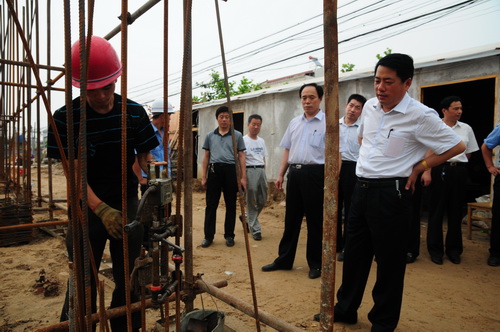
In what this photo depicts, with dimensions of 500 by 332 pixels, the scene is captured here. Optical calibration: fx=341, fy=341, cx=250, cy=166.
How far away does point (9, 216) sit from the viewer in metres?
4.52

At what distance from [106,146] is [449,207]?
391 cm

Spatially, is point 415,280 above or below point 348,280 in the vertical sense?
below

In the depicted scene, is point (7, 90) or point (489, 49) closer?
point (489, 49)

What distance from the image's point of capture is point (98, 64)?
163 cm

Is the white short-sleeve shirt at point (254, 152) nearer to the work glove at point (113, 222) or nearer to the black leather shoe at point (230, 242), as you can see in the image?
the black leather shoe at point (230, 242)

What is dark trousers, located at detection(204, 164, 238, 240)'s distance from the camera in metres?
4.68

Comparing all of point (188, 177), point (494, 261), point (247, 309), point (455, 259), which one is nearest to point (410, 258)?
point (455, 259)

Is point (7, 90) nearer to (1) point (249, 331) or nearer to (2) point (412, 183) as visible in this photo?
(1) point (249, 331)

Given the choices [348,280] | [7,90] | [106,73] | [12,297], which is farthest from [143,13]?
[7,90]

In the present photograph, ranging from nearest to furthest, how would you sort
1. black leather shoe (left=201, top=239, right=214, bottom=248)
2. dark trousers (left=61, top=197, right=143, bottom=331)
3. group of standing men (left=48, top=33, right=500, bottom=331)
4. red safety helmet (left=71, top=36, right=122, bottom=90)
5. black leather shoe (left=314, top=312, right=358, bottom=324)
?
red safety helmet (left=71, top=36, right=122, bottom=90) < group of standing men (left=48, top=33, right=500, bottom=331) < dark trousers (left=61, top=197, right=143, bottom=331) < black leather shoe (left=314, top=312, right=358, bottom=324) < black leather shoe (left=201, top=239, right=214, bottom=248)

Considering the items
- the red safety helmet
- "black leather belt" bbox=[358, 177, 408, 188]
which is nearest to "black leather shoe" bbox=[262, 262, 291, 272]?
"black leather belt" bbox=[358, 177, 408, 188]

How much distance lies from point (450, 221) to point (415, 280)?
1.03 meters

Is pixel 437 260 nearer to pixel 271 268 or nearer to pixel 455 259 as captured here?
pixel 455 259

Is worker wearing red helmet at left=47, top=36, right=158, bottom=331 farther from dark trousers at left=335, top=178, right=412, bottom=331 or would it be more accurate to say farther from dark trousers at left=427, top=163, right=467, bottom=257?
dark trousers at left=427, top=163, right=467, bottom=257
